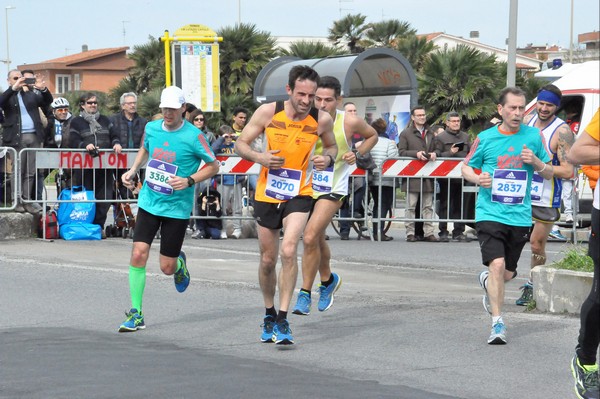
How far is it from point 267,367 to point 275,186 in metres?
1.64

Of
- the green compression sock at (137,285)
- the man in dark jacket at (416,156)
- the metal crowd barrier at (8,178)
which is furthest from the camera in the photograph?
the man in dark jacket at (416,156)

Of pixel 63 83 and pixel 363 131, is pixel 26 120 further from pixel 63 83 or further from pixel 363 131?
pixel 63 83

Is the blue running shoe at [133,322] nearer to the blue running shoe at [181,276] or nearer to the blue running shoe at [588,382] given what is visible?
the blue running shoe at [181,276]

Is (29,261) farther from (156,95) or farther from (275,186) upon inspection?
(156,95)

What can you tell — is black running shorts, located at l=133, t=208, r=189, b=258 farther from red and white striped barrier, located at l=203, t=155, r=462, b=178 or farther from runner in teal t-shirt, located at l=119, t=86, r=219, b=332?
red and white striped barrier, located at l=203, t=155, r=462, b=178

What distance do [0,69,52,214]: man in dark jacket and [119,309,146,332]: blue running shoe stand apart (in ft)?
25.3

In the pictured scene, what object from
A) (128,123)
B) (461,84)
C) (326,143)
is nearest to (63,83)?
(461,84)

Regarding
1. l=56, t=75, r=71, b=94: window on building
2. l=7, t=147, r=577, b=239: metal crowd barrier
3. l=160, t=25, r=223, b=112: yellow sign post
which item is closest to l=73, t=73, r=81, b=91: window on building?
l=56, t=75, r=71, b=94: window on building

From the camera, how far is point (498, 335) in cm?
875

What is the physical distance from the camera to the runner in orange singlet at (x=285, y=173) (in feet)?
28.8

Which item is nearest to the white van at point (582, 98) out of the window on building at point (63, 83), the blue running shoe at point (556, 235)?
the blue running shoe at point (556, 235)

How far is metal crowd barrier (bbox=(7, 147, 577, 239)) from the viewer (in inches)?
663

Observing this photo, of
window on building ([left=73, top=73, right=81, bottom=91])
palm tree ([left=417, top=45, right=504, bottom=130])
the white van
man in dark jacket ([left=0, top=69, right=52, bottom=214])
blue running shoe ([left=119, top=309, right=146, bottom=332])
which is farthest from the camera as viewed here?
window on building ([left=73, top=73, right=81, bottom=91])

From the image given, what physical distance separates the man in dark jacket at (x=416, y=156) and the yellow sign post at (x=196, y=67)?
5417 mm
